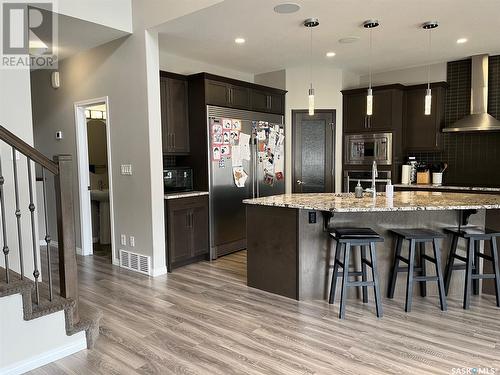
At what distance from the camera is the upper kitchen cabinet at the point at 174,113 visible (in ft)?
15.1

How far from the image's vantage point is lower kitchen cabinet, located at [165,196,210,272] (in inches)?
170

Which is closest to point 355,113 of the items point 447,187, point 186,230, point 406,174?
point 406,174

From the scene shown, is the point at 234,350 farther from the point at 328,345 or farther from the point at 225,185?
the point at 225,185

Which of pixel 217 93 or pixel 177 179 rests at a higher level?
pixel 217 93

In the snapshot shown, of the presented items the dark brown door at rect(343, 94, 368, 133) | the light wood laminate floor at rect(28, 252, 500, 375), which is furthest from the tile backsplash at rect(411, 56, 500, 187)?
the light wood laminate floor at rect(28, 252, 500, 375)

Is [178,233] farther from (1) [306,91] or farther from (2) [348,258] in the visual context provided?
(1) [306,91]

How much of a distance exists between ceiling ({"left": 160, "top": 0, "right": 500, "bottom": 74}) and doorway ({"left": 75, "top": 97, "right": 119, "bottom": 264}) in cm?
149

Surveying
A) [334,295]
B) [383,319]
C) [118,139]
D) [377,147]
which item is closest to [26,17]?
[118,139]

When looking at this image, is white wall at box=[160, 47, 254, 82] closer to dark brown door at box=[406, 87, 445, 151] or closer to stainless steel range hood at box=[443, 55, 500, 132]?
dark brown door at box=[406, 87, 445, 151]

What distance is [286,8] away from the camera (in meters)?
3.48

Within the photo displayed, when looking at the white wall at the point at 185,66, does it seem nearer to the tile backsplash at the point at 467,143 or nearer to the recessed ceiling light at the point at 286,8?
the recessed ceiling light at the point at 286,8

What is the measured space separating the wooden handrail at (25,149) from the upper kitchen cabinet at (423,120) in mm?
5183

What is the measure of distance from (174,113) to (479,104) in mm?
A: 4384

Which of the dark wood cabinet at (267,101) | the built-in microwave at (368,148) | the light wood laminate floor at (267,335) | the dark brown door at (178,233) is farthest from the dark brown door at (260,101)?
the light wood laminate floor at (267,335)
